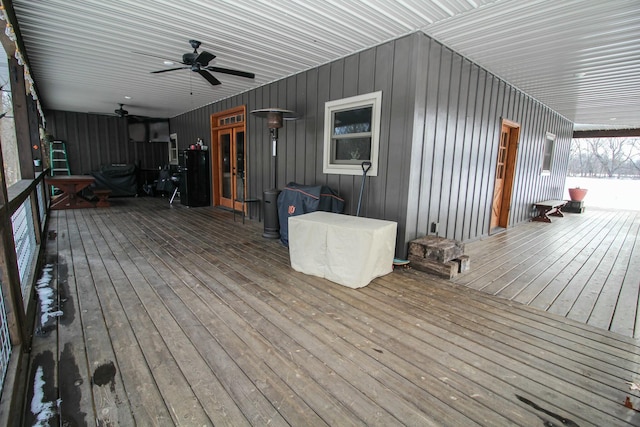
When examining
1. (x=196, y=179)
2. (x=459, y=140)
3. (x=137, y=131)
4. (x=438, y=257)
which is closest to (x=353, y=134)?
(x=459, y=140)

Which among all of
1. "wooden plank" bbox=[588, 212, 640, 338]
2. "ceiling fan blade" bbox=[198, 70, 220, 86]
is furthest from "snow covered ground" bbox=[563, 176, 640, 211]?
"ceiling fan blade" bbox=[198, 70, 220, 86]

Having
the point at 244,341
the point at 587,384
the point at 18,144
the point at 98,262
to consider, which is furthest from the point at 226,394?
the point at 18,144

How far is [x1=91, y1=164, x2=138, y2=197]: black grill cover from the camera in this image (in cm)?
890

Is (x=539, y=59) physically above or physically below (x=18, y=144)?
above

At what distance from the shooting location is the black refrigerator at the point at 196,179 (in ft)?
24.5

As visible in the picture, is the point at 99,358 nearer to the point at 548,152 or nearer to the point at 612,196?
the point at 548,152

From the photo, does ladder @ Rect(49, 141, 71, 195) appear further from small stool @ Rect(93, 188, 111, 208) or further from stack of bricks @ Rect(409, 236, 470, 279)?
stack of bricks @ Rect(409, 236, 470, 279)

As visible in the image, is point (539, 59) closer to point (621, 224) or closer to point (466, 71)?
point (466, 71)

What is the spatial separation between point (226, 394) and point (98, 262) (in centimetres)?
287

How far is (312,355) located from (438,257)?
2069 mm

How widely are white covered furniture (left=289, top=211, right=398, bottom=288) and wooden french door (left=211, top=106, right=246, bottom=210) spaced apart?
3252 mm

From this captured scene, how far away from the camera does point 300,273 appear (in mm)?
3316

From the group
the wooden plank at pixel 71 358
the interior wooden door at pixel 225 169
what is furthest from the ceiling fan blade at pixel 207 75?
the interior wooden door at pixel 225 169

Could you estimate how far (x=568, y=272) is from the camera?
3.51 meters
